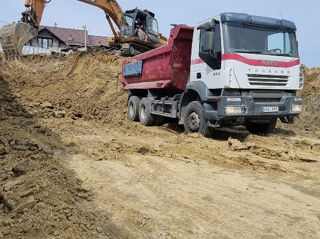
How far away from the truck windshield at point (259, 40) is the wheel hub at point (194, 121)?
1.74 m

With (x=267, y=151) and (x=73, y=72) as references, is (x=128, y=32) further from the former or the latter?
(x=267, y=151)

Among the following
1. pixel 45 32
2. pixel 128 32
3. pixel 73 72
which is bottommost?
pixel 73 72

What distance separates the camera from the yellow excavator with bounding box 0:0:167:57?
15227mm

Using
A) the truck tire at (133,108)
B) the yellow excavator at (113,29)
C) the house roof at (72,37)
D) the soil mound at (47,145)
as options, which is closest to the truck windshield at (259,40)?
the soil mound at (47,145)

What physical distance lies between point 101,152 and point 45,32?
139 feet

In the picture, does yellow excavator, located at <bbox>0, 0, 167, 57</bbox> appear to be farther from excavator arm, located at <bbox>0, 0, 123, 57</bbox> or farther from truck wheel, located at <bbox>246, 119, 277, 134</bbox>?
truck wheel, located at <bbox>246, 119, 277, 134</bbox>

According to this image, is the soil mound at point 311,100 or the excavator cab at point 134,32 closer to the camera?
the soil mound at point 311,100

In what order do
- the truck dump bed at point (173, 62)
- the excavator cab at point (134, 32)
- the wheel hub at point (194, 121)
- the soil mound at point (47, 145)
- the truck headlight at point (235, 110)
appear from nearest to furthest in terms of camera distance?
the soil mound at point (47, 145), the truck headlight at point (235, 110), the wheel hub at point (194, 121), the truck dump bed at point (173, 62), the excavator cab at point (134, 32)

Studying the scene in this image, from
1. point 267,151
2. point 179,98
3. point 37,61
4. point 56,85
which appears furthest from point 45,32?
point 267,151

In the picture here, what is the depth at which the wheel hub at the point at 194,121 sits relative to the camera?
773 cm

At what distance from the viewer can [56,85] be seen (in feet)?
49.0

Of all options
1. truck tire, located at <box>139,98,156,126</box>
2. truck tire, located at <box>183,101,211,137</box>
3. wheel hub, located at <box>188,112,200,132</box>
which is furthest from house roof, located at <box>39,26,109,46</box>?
wheel hub, located at <box>188,112,200,132</box>

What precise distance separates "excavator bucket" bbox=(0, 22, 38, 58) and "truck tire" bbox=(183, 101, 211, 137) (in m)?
10.5

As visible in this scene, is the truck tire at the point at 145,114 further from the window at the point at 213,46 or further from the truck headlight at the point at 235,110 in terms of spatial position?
the truck headlight at the point at 235,110
